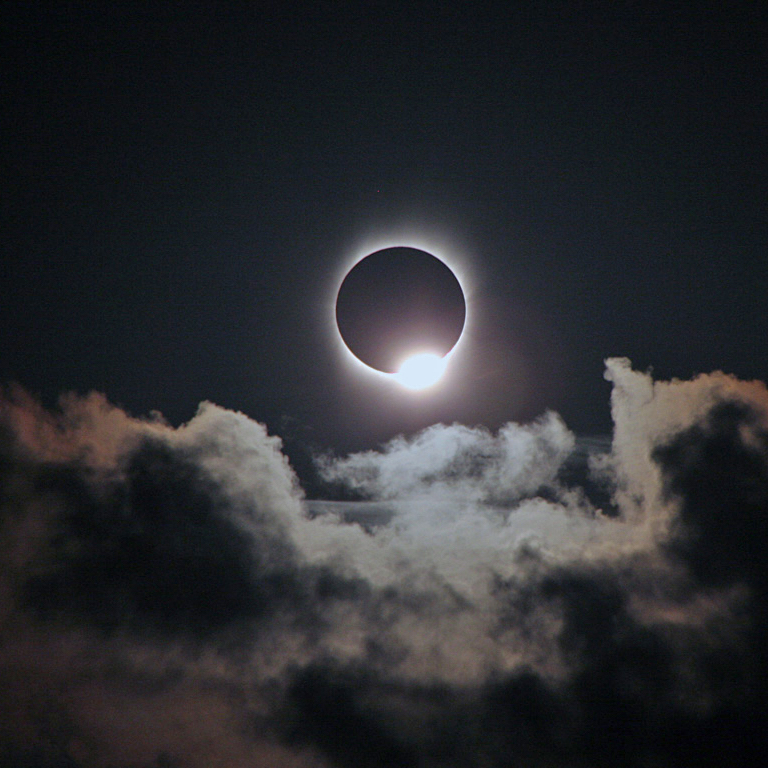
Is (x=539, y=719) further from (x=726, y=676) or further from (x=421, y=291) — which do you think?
(x=421, y=291)

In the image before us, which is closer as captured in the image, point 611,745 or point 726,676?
point 726,676

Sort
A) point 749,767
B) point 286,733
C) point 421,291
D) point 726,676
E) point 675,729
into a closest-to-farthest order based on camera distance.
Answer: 1. point 421,291
2. point 749,767
3. point 726,676
4. point 675,729
5. point 286,733

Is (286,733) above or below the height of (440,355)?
below

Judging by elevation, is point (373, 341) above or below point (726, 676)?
above

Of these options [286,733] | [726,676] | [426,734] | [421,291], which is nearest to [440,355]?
[421,291]

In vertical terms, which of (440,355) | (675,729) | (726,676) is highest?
(440,355)

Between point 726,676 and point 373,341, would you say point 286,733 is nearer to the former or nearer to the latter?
point 726,676

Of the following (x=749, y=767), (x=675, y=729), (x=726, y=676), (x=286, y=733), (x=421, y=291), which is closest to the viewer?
(x=421, y=291)

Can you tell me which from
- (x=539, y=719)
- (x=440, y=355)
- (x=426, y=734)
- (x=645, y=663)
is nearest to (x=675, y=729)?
(x=645, y=663)

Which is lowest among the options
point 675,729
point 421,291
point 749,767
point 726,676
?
point 749,767
